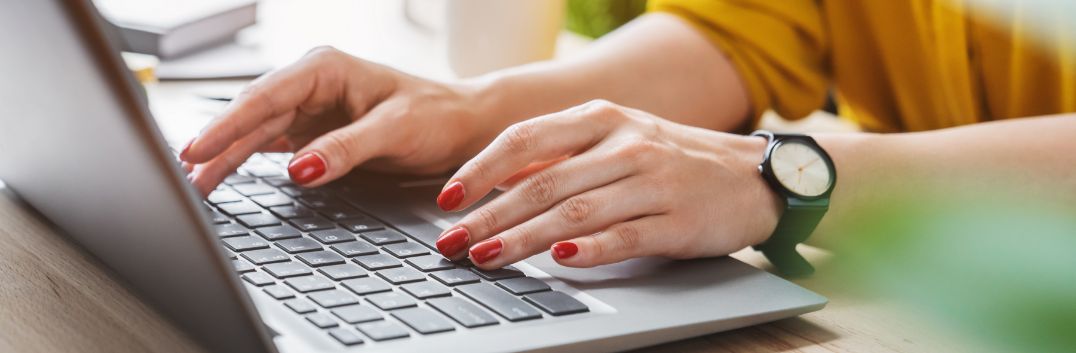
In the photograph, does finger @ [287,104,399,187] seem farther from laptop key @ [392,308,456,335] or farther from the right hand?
laptop key @ [392,308,456,335]

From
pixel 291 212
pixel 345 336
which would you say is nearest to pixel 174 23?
pixel 291 212

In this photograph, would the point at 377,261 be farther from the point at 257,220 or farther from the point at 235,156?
the point at 235,156

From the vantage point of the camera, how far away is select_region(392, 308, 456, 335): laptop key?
1.36 feet

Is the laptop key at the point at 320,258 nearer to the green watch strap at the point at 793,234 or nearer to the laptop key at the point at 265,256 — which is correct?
the laptop key at the point at 265,256

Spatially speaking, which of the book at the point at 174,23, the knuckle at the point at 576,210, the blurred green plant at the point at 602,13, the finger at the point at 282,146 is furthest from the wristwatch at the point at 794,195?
the blurred green plant at the point at 602,13

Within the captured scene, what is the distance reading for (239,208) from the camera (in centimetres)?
59

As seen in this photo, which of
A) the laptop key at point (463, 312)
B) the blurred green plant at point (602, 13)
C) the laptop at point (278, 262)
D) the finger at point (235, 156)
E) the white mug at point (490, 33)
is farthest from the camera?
the blurred green plant at point (602, 13)

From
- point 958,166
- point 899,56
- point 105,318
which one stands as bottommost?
point 105,318

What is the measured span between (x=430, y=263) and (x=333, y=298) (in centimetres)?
8

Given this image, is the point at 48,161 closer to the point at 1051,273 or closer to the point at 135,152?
the point at 135,152

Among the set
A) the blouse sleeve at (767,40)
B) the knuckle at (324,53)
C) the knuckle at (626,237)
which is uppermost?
the blouse sleeve at (767,40)

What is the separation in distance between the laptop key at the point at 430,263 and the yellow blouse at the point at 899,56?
1.51 ft

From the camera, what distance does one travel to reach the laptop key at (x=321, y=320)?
408mm

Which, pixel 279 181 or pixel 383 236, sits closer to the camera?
pixel 383 236
